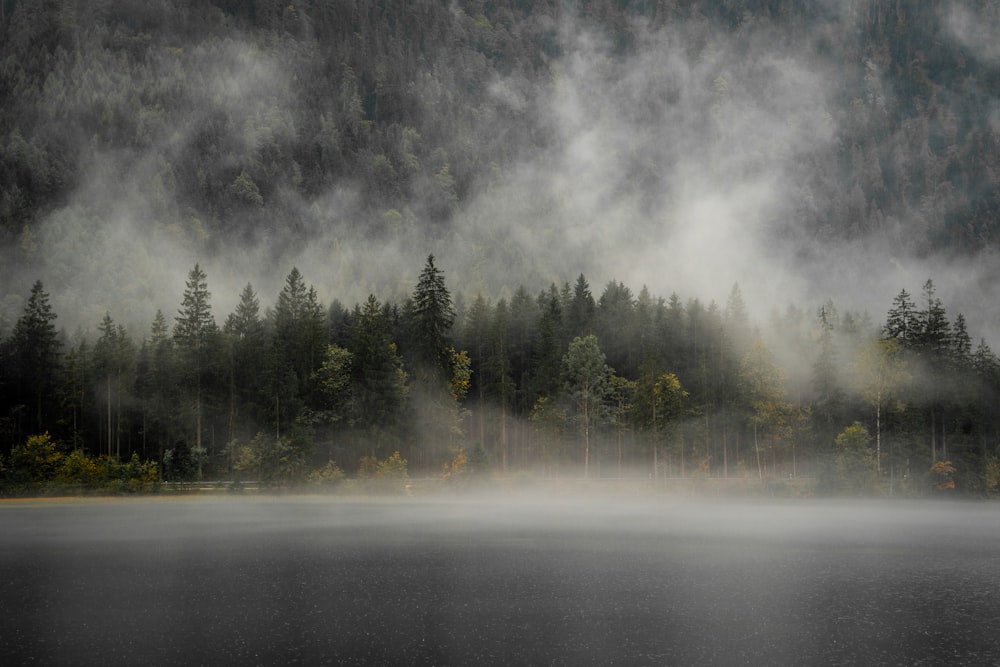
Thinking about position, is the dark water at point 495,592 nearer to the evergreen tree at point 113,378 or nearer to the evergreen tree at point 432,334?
the evergreen tree at point 432,334

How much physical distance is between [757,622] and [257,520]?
182ft

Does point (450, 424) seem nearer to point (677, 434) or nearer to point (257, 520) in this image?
point (677, 434)

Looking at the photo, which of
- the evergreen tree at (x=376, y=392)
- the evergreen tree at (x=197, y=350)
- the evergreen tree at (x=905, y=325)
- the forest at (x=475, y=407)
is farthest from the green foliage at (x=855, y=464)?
the evergreen tree at (x=197, y=350)

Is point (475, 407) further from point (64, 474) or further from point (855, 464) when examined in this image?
point (64, 474)

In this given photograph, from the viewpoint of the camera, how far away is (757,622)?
127 ft

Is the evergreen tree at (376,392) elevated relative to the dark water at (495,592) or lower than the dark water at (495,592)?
elevated

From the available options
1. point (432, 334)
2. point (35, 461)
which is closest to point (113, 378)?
point (35, 461)

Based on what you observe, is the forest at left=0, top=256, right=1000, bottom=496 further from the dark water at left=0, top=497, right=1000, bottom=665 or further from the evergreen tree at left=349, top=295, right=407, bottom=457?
the dark water at left=0, top=497, right=1000, bottom=665

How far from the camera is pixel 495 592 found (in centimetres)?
4531

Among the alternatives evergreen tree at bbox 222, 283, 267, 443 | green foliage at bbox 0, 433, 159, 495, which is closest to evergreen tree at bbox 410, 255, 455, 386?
evergreen tree at bbox 222, 283, 267, 443

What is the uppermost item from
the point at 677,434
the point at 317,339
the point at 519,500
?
the point at 317,339

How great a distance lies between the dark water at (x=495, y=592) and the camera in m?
33.6

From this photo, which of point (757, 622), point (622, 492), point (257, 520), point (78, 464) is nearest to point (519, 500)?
point (622, 492)

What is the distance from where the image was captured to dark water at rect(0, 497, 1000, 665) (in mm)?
33594
